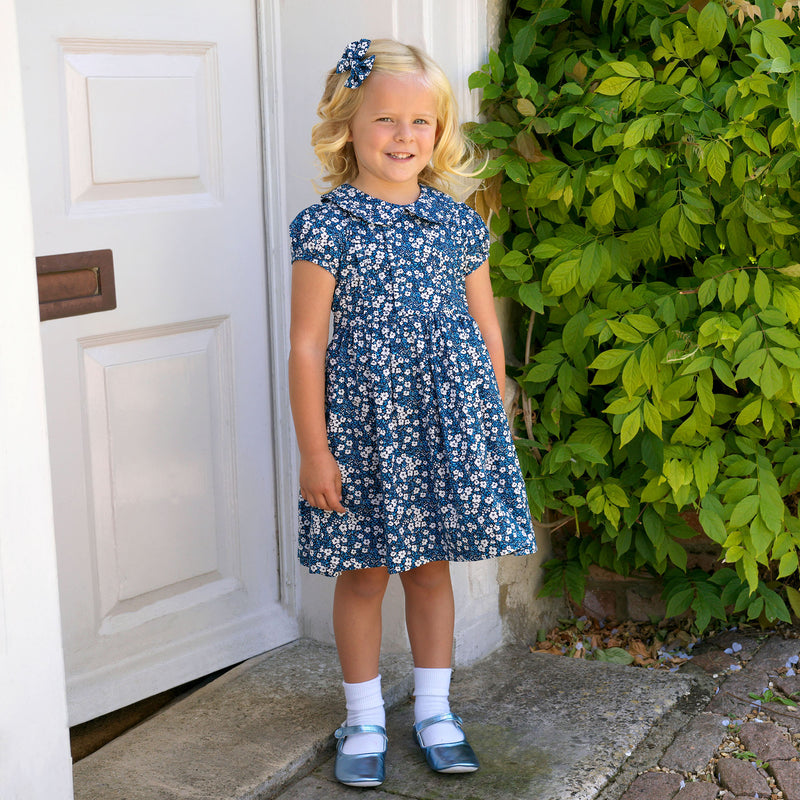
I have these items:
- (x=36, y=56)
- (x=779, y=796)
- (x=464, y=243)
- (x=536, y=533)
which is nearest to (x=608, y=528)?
(x=536, y=533)

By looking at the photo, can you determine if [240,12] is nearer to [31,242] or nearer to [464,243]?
[464,243]

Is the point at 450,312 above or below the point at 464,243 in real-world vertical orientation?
below

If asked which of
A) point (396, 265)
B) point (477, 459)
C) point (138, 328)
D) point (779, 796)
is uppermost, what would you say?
point (396, 265)

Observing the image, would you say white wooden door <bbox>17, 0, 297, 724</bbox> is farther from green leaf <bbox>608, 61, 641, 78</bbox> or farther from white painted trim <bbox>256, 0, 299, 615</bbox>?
green leaf <bbox>608, 61, 641, 78</bbox>

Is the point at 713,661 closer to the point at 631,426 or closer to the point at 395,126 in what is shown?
the point at 631,426

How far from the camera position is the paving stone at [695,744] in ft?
7.02

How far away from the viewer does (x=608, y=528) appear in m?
2.60

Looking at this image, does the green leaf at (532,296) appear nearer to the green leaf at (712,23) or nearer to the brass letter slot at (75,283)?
the green leaf at (712,23)

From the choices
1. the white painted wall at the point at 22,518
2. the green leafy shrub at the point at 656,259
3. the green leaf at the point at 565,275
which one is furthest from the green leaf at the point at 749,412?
the white painted wall at the point at 22,518

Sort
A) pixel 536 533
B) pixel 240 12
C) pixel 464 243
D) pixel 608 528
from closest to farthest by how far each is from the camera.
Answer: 1. pixel 464 243
2. pixel 240 12
3. pixel 608 528
4. pixel 536 533

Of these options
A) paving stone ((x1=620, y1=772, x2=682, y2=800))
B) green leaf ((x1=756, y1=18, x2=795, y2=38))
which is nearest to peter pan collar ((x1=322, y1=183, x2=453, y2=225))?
green leaf ((x1=756, y1=18, x2=795, y2=38))

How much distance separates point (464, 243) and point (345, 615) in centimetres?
79

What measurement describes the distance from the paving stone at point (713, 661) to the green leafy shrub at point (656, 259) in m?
0.11

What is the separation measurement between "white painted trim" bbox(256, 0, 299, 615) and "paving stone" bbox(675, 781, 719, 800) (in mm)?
1039
